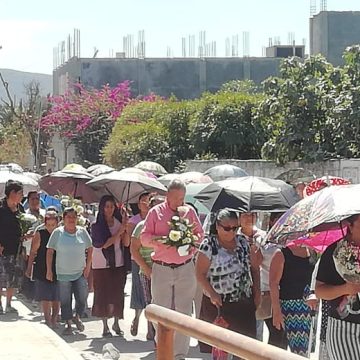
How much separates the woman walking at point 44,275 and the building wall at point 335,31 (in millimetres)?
56650

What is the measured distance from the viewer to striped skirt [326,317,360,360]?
611cm

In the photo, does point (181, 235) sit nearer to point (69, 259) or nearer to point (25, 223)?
point (69, 259)

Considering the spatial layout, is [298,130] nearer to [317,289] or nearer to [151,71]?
[317,289]

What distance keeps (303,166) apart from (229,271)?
1473 cm

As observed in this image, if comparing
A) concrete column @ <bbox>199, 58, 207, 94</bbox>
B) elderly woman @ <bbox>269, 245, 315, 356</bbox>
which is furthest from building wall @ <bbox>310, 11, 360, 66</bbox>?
elderly woman @ <bbox>269, 245, 315, 356</bbox>

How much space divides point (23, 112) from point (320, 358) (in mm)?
57538

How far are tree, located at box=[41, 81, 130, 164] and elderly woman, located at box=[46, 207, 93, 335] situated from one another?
3374cm

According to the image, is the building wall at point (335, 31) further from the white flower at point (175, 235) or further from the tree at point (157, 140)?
the white flower at point (175, 235)

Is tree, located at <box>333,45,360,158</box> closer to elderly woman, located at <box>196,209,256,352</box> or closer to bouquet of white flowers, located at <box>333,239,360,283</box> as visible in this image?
elderly woman, located at <box>196,209,256,352</box>

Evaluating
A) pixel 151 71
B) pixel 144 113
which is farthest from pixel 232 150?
pixel 151 71

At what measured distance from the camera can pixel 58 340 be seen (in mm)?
10141

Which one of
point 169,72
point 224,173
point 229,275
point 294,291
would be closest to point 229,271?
point 229,275

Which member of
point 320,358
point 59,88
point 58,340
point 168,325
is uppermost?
point 59,88

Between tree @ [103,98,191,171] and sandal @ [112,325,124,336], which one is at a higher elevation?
tree @ [103,98,191,171]
